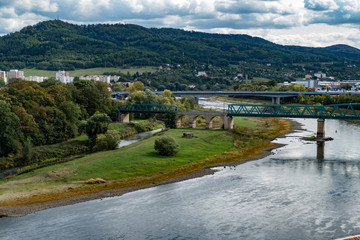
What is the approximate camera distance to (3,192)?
5409cm

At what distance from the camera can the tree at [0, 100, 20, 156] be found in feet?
240

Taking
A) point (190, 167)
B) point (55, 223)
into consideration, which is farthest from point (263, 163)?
point (55, 223)

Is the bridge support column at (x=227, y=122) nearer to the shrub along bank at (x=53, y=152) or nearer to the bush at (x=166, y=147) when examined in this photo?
the shrub along bank at (x=53, y=152)

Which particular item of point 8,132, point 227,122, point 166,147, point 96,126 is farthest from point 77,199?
point 227,122

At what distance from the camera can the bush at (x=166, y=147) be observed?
73.4m

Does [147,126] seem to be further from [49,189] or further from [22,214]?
[22,214]

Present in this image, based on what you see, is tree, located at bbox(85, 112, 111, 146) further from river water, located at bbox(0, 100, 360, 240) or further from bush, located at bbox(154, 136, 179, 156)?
river water, located at bbox(0, 100, 360, 240)

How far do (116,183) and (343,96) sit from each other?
13373 centimetres

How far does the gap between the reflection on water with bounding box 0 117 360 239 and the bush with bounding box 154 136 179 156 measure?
10.6 m

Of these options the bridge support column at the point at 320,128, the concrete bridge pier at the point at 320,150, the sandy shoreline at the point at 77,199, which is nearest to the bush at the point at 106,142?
the sandy shoreline at the point at 77,199

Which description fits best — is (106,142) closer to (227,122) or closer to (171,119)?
(171,119)

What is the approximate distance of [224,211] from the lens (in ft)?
159

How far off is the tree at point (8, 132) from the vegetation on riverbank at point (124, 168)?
11.8 meters

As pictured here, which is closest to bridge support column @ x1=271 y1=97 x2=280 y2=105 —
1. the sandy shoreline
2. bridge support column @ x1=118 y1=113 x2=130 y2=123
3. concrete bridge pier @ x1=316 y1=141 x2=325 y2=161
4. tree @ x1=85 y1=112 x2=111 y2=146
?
bridge support column @ x1=118 y1=113 x2=130 y2=123
